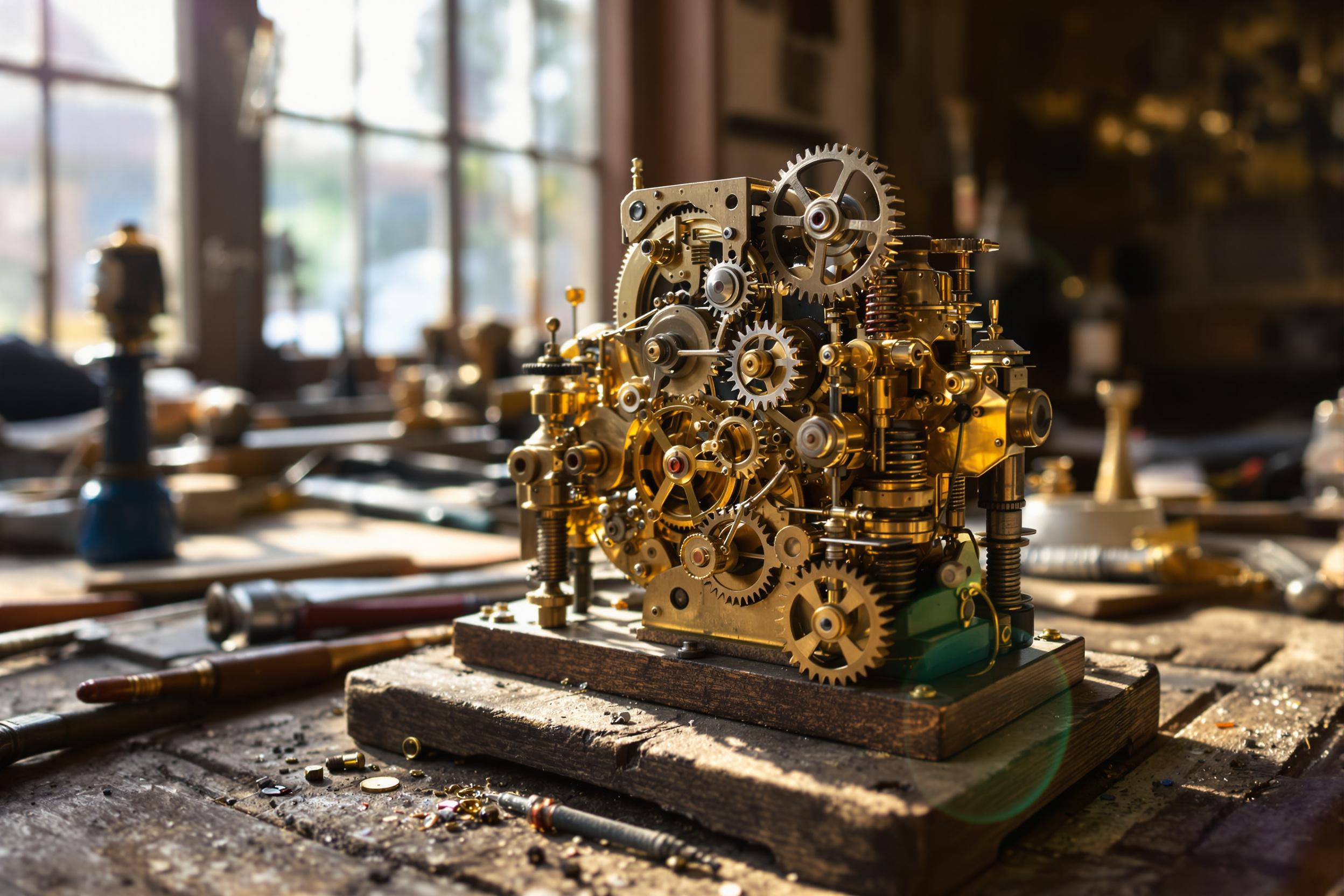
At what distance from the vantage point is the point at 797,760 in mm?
1148

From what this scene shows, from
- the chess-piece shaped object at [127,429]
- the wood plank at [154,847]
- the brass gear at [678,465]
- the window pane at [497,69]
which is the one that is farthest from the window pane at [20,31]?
the brass gear at [678,465]

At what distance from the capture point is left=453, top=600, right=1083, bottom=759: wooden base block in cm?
116

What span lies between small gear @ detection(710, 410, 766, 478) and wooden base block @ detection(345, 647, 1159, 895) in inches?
10.2

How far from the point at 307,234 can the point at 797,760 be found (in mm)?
6805

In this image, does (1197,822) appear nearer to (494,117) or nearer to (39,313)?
(39,313)

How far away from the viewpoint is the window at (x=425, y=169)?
709cm

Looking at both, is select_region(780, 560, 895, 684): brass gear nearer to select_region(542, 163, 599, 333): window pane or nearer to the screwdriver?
the screwdriver

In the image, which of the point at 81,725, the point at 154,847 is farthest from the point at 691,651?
the point at 81,725

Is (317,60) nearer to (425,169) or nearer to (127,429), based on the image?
(425,169)

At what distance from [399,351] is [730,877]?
7.13 metres

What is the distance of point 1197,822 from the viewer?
119cm

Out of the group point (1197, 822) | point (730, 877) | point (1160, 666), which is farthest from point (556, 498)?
point (1160, 666)

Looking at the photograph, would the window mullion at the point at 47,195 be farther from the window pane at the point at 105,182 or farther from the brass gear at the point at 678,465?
the brass gear at the point at 678,465

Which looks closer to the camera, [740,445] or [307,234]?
[740,445]
